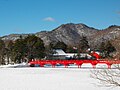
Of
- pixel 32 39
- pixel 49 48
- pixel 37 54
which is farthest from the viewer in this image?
pixel 49 48

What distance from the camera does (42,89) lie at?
58.7 feet

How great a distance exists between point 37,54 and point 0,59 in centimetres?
1041

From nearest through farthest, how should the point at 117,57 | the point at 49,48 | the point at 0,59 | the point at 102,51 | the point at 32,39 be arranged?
1. the point at 117,57
2. the point at 0,59
3. the point at 32,39
4. the point at 49,48
5. the point at 102,51

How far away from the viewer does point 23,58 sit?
251 feet

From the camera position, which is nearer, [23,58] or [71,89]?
[71,89]

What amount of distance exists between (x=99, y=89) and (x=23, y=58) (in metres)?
60.9

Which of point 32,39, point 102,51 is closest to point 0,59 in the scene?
point 32,39

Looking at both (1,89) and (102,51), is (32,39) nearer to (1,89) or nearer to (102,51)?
(102,51)

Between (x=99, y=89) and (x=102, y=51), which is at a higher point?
(x=102, y=51)

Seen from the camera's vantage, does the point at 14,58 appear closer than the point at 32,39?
Yes

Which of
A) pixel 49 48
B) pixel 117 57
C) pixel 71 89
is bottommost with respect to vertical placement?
pixel 71 89

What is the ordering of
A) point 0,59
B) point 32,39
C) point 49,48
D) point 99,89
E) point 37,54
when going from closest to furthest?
point 99,89 → point 0,59 → point 37,54 → point 32,39 → point 49,48

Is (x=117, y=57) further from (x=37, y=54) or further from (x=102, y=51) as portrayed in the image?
(x=102, y=51)

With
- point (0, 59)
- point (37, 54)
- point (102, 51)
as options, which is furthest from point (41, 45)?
point (102, 51)
